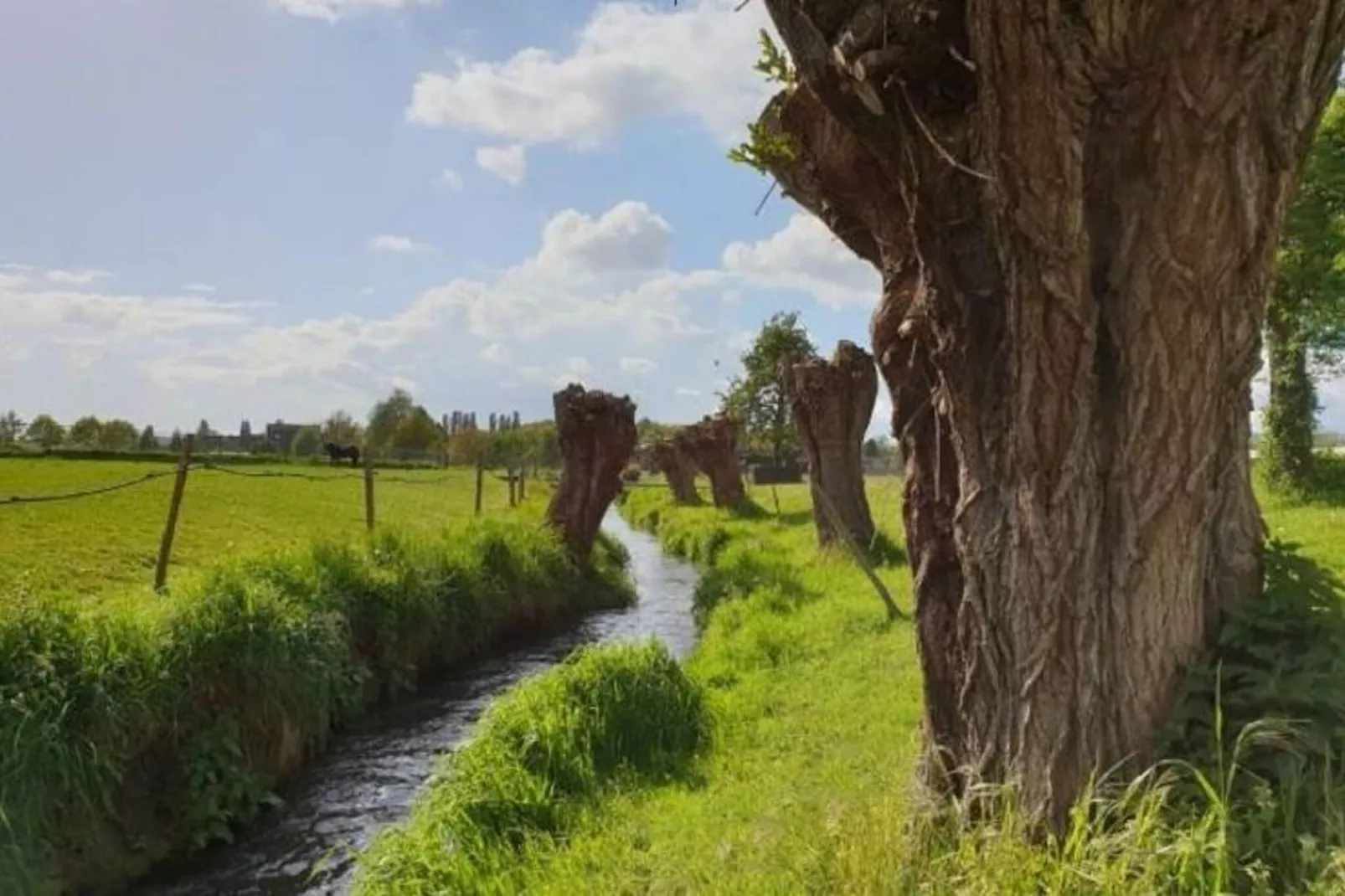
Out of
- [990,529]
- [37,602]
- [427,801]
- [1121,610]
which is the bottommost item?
[427,801]

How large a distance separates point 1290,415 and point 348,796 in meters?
18.9

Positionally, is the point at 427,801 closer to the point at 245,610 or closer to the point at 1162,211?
the point at 245,610

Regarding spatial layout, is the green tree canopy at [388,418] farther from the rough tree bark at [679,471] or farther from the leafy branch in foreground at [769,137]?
the leafy branch in foreground at [769,137]

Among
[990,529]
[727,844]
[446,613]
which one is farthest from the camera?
[446,613]

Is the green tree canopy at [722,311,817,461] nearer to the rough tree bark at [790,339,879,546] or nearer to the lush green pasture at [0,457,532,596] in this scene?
the lush green pasture at [0,457,532,596]

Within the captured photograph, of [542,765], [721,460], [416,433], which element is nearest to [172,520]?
[542,765]

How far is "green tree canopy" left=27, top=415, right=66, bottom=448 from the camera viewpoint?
49263mm

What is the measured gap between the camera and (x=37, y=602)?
7227 mm

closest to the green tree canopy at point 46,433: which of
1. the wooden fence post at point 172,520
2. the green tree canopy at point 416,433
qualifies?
the green tree canopy at point 416,433

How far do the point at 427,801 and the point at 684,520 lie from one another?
80.1 ft

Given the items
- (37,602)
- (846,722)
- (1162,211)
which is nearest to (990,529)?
(1162,211)

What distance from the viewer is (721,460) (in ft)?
109

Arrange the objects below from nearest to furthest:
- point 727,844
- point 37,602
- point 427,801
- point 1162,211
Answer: point 1162,211 → point 727,844 → point 427,801 → point 37,602

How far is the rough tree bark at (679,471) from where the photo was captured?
38237 mm
